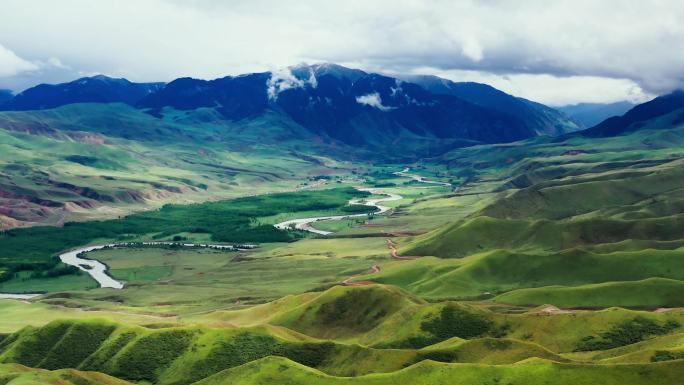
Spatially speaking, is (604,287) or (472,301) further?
(472,301)

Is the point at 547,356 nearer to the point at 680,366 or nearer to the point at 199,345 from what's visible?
the point at 680,366

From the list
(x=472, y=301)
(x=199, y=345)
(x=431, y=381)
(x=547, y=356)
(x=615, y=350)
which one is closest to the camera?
(x=431, y=381)

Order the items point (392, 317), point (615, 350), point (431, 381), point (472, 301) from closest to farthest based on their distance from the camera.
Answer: point (431, 381) < point (615, 350) < point (392, 317) < point (472, 301)

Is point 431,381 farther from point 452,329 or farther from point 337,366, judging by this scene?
point 452,329

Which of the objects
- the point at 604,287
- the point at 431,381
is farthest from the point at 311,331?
the point at 604,287

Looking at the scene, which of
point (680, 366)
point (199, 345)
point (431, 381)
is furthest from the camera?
point (199, 345)

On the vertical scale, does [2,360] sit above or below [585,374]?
below

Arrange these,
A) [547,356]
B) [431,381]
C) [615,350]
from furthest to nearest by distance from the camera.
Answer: [615,350] < [547,356] < [431,381]

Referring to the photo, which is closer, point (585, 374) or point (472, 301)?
point (585, 374)

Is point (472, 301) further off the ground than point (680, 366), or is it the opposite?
point (680, 366)

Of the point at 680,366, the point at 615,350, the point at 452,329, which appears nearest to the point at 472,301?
the point at 452,329
